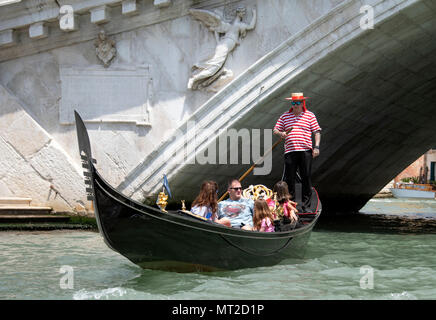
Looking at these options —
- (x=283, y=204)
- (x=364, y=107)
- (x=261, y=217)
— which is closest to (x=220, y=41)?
(x=283, y=204)

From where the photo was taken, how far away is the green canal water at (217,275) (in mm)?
3396

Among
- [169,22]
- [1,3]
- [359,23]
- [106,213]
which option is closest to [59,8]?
[1,3]

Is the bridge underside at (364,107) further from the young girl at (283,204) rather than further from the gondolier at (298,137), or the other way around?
the young girl at (283,204)

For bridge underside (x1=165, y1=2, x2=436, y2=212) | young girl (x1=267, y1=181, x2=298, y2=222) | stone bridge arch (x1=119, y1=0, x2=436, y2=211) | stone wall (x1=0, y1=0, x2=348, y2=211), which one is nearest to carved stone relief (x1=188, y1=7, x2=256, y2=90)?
stone wall (x1=0, y1=0, x2=348, y2=211)

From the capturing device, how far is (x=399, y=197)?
1938cm

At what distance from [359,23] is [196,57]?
1497mm

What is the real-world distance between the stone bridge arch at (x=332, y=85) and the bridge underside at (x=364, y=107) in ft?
0.05

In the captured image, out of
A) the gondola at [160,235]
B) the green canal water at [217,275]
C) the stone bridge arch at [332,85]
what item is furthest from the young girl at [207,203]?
the stone bridge arch at [332,85]

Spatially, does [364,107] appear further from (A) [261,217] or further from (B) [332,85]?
(A) [261,217]

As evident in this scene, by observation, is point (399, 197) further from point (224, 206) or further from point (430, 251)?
point (224, 206)

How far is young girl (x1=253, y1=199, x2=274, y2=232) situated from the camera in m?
4.18

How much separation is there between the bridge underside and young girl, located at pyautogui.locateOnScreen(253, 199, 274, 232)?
1.69m

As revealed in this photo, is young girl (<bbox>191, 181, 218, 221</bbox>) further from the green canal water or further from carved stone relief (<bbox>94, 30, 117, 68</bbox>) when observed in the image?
carved stone relief (<bbox>94, 30, 117, 68</bbox>)
